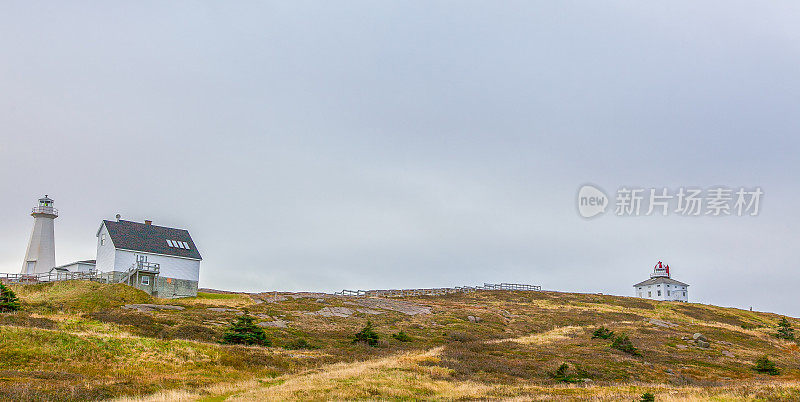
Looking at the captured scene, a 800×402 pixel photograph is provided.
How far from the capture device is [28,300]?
53906 millimetres

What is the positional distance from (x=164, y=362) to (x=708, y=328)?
65232 mm

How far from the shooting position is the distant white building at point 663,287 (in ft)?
411

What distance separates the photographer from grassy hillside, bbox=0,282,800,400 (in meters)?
25.6

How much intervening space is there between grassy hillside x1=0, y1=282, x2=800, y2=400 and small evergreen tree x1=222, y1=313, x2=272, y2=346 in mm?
1305

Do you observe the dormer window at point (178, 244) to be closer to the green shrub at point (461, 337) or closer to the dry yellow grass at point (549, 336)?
the green shrub at point (461, 337)

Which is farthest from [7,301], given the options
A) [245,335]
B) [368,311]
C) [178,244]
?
[368,311]

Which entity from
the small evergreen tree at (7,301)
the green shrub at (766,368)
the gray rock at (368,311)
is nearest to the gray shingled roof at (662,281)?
the gray rock at (368,311)

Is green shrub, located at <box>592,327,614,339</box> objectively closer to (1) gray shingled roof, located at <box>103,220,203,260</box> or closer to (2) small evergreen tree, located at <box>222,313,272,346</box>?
(2) small evergreen tree, located at <box>222,313,272,346</box>

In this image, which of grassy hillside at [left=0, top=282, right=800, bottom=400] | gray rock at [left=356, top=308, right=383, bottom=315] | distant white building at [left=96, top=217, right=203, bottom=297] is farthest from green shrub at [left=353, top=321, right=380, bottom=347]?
distant white building at [left=96, top=217, right=203, bottom=297]

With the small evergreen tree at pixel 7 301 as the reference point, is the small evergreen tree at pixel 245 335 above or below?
below

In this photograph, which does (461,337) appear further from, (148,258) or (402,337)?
(148,258)

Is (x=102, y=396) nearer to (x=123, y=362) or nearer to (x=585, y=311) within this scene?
(x=123, y=362)

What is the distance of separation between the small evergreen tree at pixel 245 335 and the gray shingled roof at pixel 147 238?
1172 inches

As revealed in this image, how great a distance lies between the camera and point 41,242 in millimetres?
72000
